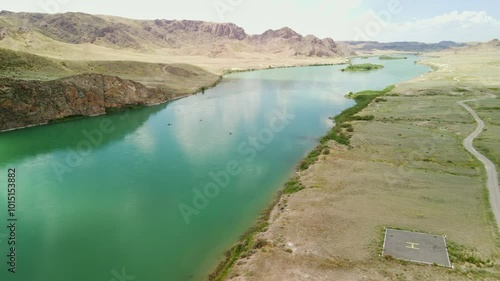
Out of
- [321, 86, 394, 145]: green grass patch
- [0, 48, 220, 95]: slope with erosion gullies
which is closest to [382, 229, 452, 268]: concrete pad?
[321, 86, 394, 145]: green grass patch

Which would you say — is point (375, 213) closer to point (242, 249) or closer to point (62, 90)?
point (242, 249)

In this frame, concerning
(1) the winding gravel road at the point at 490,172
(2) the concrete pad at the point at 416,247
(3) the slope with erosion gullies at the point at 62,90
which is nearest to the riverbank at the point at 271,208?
(2) the concrete pad at the point at 416,247

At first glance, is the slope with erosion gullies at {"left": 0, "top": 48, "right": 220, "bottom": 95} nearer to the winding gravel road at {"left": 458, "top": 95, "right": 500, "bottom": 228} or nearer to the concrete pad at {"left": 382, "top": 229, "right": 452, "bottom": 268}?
the winding gravel road at {"left": 458, "top": 95, "right": 500, "bottom": 228}

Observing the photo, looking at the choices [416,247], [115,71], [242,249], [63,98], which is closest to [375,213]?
[416,247]

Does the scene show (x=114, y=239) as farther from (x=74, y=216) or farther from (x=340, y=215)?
(x=340, y=215)

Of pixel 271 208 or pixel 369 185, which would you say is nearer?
pixel 271 208

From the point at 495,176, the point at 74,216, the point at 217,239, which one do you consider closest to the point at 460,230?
the point at 495,176

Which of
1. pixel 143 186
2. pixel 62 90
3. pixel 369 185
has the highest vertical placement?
pixel 62 90
